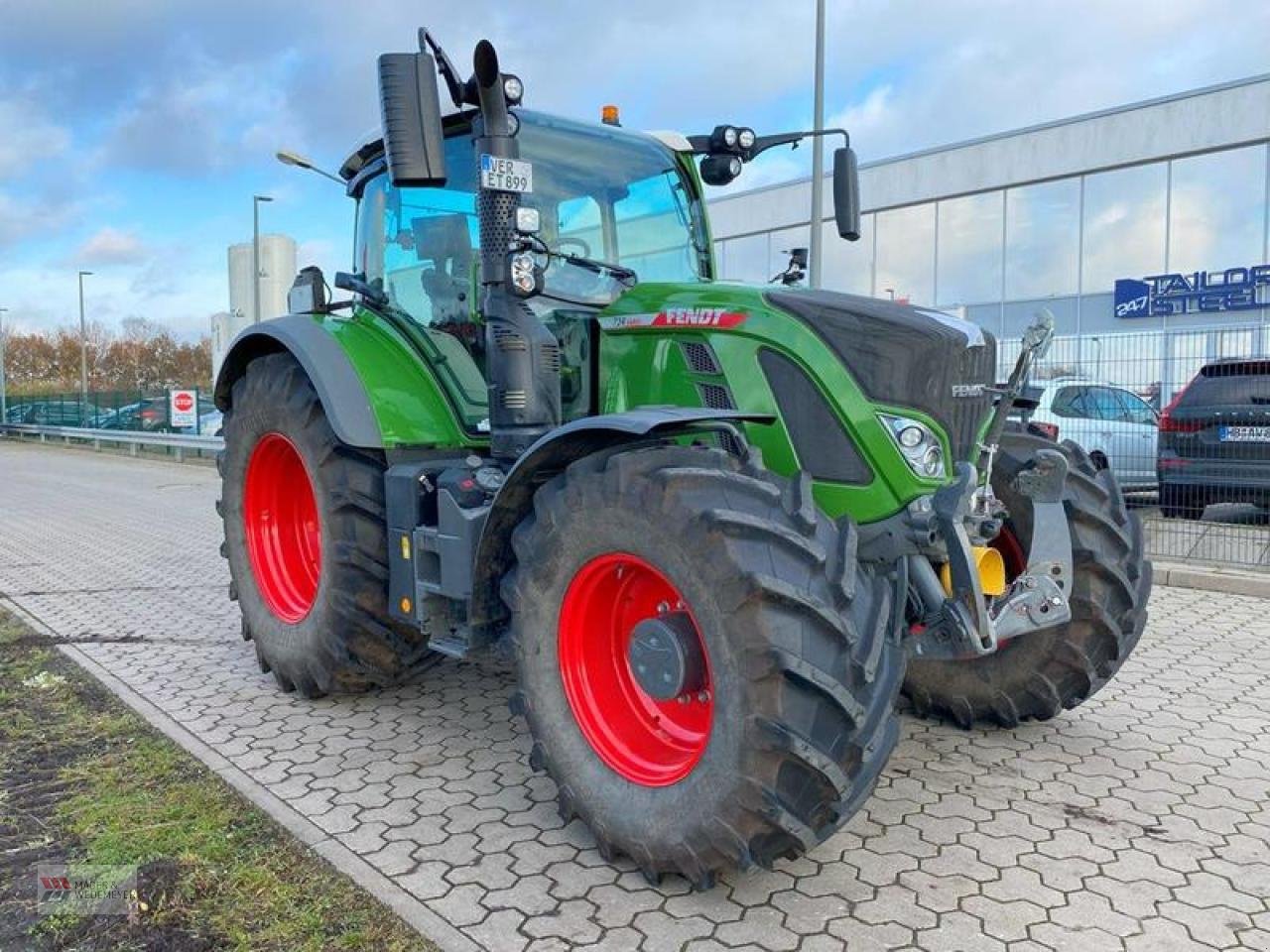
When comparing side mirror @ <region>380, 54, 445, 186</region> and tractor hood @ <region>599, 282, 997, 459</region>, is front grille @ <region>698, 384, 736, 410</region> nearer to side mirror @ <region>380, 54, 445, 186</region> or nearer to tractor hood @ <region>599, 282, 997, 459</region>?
tractor hood @ <region>599, 282, 997, 459</region>

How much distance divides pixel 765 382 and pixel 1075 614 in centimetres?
161

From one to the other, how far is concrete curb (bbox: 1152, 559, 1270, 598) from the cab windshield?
5.16 metres

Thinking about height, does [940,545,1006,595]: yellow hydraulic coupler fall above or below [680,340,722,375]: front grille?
below

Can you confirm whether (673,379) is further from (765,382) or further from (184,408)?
(184,408)

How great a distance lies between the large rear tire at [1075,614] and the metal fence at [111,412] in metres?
22.5

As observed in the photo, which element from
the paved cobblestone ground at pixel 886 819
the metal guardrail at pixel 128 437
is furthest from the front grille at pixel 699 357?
the metal guardrail at pixel 128 437

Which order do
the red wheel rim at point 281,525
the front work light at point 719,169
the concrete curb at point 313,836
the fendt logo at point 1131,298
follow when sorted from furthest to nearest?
the fendt logo at point 1131,298 → the red wheel rim at point 281,525 → the front work light at point 719,169 → the concrete curb at point 313,836

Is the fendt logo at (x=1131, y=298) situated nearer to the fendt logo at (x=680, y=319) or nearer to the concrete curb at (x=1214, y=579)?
the concrete curb at (x=1214, y=579)

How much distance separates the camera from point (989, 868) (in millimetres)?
3205

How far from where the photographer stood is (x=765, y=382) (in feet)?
11.3

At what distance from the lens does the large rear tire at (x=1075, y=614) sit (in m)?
3.95

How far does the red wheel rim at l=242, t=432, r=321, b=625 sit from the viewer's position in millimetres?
5258
